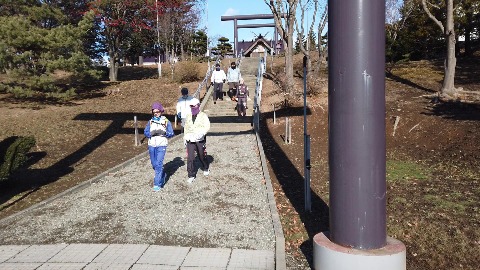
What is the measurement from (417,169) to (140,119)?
11.9 meters

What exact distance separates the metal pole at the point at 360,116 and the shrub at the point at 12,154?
6793 mm

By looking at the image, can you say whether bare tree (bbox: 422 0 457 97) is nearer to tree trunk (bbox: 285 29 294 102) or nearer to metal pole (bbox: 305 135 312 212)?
tree trunk (bbox: 285 29 294 102)

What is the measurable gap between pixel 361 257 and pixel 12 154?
722cm

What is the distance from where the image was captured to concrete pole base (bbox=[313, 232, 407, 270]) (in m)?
3.92

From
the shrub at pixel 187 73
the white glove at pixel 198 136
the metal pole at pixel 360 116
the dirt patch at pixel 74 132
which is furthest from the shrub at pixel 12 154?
the shrub at pixel 187 73

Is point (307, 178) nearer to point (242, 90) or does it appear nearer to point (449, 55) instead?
point (242, 90)

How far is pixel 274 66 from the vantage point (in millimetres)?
29625

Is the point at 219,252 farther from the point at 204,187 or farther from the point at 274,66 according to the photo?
the point at 274,66

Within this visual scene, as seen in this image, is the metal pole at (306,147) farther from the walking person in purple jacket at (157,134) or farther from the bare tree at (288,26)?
the bare tree at (288,26)

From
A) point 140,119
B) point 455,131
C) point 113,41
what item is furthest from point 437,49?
point 113,41

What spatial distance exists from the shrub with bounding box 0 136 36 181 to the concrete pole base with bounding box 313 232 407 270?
21.6 feet

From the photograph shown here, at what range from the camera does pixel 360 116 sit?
13.2ft

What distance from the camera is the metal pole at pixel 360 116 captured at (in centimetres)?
400

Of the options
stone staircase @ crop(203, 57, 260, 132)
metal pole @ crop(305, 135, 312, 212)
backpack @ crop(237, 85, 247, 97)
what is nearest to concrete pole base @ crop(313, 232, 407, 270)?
metal pole @ crop(305, 135, 312, 212)
